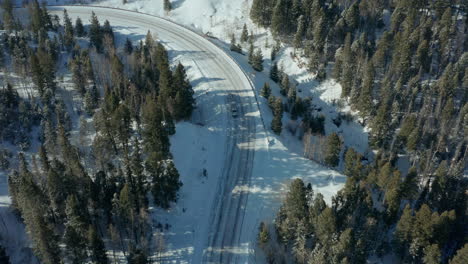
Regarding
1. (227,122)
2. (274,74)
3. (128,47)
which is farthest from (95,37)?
(274,74)

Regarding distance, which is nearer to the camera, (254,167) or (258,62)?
(254,167)

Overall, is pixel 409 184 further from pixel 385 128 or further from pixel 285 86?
pixel 285 86

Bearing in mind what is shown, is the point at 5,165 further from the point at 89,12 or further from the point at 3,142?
the point at 89,12

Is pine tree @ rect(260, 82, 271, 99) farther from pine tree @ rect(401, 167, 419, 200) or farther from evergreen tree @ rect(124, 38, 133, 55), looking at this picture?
evergreen tree @ rect(124, 38, 133, 55)

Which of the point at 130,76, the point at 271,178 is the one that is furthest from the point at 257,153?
the point at 130,76

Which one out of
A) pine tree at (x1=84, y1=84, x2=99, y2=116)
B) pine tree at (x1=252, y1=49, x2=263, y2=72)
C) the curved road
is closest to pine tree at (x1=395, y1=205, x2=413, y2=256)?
the curved road

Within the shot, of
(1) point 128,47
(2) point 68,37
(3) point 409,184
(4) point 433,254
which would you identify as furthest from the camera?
(1) point 128,47

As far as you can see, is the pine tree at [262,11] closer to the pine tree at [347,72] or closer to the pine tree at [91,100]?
the pine tree at [347,72]
